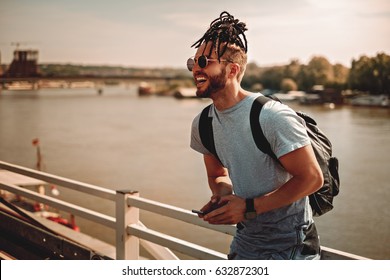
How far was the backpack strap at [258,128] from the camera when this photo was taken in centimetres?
119

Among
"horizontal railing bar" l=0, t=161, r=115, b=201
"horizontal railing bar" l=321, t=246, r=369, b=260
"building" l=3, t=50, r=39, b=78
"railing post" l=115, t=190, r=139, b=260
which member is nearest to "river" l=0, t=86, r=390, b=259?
"building" l=3, t=50, r=39, b=78

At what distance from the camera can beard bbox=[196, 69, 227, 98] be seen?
1.28 metres

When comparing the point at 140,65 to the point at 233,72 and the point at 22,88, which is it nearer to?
the point at 22,88

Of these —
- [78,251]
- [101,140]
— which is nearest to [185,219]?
[78,251]

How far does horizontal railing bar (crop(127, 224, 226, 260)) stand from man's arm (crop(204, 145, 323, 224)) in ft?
2.29

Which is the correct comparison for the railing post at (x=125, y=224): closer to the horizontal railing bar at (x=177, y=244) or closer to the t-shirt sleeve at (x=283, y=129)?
the horizontal railing bar at (x=177, y=244)

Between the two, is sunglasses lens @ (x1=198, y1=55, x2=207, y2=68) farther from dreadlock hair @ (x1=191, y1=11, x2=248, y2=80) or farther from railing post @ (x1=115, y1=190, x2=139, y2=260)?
railing post @ (x1=115, y1=190, x2=139, y2=260)

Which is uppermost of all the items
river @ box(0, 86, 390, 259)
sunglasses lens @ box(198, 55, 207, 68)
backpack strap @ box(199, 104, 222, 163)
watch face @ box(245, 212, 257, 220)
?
sunglasses lens @ box(198, 55, 207, 68)

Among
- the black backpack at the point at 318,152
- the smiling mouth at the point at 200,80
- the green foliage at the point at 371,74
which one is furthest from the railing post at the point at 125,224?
the green foliage at the point at 371,74

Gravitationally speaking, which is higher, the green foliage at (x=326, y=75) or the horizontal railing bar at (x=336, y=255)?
the green foliage at (x=326, y=75)

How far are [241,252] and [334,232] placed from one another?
A: 201 inches

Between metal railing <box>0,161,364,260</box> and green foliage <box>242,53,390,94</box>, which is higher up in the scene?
green foliage <box>242,53,390,94</box>

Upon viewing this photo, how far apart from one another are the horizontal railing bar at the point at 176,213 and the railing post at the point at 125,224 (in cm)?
3

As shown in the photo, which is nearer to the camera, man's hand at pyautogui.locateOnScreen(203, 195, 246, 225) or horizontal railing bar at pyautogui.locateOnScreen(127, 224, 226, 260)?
man's hand at pyautogui.locateOnScreen(203, 195, 246, 225)
